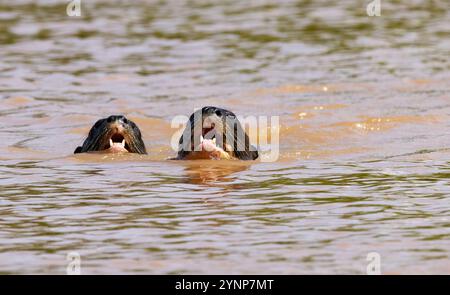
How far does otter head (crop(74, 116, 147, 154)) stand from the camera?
34.3ft

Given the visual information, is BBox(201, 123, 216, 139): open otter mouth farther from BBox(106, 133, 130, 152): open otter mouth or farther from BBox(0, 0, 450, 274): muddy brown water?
BBox(106, 133, 130, 152): open otter mouth

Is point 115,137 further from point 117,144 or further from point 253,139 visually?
point 253,139

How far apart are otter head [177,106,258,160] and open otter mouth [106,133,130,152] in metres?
0.51

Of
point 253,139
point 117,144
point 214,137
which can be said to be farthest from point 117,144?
point 253,139

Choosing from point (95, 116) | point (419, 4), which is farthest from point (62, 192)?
point (419, 4)

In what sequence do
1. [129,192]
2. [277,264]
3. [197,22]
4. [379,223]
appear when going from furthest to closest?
[197,22] < [129,192] < [379,223] < [277,264]

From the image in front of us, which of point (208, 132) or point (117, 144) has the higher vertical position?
point (208, 132)

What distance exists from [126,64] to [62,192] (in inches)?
295

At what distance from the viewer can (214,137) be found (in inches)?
404

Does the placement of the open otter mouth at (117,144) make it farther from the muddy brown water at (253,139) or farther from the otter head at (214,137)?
the otter head at (214,137)

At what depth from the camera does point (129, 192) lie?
29.7 feet

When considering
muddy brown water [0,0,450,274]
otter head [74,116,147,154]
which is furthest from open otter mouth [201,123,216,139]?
otter head [74,116,147,154]

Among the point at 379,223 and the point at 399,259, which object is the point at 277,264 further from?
the point at 379,223

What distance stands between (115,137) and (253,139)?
2287 mm
